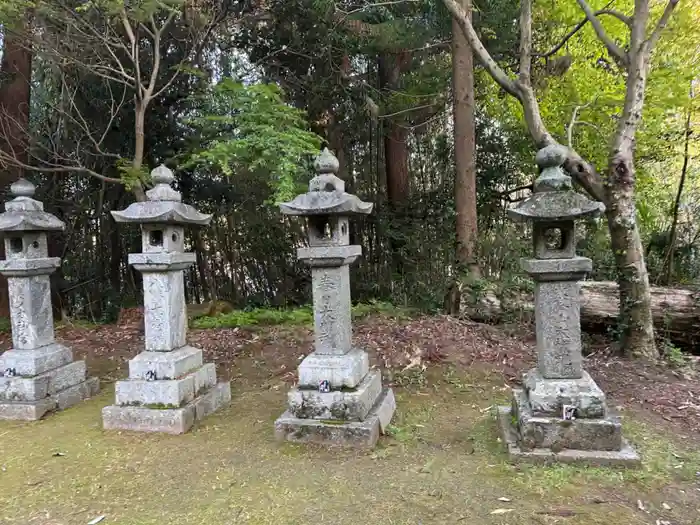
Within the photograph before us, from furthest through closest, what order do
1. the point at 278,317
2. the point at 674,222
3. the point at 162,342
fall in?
the point at 674,222 < the point at 278,317 < the point at 162,342

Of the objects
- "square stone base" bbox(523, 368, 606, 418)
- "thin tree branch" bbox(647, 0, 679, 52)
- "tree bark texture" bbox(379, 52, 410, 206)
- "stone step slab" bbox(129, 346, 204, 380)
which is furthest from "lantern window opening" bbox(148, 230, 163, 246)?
"tree bark texture" bbox(379, 52, 410, 206)

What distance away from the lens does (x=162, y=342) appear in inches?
169

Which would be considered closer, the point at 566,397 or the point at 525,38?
the point at 566,397

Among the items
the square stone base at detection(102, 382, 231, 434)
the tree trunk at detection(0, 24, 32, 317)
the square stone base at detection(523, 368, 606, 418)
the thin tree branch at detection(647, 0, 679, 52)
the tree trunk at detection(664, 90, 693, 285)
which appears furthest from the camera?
the tree trunk at detection(664, 90, 693, 285)

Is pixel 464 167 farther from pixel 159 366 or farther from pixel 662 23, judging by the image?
pixel 159 366

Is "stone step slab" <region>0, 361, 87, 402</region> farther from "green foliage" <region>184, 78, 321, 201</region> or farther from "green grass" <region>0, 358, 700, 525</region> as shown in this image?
"green foliage" <region>184, 78, 321, 201</region>

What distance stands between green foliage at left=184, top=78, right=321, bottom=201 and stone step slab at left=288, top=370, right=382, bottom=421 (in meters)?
2.44

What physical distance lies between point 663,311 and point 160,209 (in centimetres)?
601

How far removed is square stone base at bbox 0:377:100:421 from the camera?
438 centimetres

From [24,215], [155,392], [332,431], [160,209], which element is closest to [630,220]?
[332,431]

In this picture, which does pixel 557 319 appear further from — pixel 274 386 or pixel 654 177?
pixel 654 177

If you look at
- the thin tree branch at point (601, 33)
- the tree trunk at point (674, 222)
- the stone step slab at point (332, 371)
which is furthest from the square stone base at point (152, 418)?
the tree trunk at point (674, 222)

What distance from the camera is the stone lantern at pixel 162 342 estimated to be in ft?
13.3

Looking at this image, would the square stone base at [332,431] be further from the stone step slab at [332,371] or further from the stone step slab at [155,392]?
the stone step slab at [155,392]
